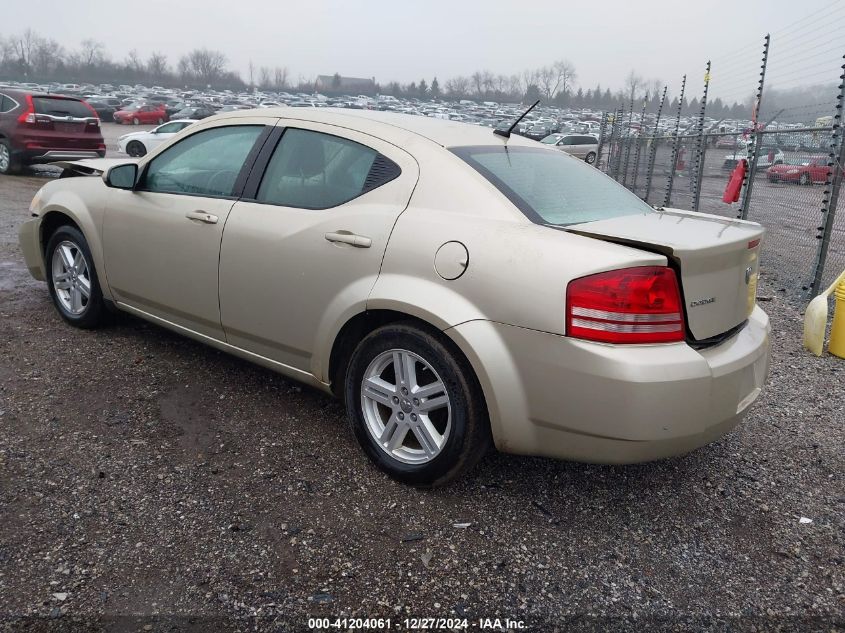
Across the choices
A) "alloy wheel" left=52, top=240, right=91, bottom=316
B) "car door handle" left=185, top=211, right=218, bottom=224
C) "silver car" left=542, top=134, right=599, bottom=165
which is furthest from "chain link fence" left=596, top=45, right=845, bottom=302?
"silver car" left=542, top=134, right=599, bottom=165

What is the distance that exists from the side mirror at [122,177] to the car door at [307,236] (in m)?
0.99

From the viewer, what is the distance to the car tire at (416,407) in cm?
270

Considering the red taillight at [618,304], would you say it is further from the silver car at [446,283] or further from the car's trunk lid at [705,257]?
the car's trunk lid at [705,257]

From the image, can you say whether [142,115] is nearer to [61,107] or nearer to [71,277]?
[61,107]

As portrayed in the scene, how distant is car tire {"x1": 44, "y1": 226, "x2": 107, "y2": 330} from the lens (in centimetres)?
446

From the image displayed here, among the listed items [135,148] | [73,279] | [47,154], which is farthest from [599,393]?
[135,148]

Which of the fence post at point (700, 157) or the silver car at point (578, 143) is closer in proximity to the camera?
the fence post at point (700, 157)

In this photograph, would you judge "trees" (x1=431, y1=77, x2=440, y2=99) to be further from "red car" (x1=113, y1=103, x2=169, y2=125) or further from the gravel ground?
the gravel ground

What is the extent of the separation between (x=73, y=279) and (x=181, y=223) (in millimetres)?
1450

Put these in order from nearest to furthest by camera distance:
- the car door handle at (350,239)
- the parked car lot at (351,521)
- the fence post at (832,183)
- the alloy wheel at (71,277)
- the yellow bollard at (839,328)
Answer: the parked car lot at (351,521) < the car door handle at (350,239) < the alloy wheel at (71,277) < the yellow bollard at (839,328) < the fence post at (832,183)

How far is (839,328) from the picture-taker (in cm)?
506

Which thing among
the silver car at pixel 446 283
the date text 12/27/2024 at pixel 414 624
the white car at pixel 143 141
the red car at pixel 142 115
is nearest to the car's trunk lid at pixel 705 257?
the silver car at pixel 446 283

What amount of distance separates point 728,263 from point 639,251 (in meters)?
0.51

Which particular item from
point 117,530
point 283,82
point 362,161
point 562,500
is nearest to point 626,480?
point 562,500
